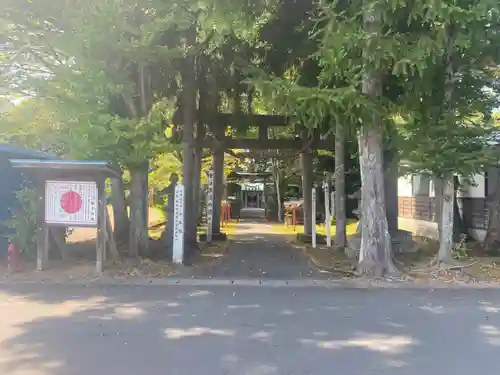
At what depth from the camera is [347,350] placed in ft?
20.9

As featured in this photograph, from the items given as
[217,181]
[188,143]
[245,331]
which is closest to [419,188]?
[217,181]

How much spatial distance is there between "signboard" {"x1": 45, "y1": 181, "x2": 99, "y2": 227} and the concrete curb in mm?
1447

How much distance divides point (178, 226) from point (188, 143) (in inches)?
153

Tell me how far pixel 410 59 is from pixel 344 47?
120cm

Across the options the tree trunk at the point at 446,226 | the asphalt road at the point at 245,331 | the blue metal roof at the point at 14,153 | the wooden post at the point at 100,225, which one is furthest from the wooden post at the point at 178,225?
the tree trunk at the point at 446,226

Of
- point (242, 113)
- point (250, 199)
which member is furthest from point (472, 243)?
point (250, 199)

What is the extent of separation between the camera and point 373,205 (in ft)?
40.4

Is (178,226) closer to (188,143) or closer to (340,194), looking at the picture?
(188,143)

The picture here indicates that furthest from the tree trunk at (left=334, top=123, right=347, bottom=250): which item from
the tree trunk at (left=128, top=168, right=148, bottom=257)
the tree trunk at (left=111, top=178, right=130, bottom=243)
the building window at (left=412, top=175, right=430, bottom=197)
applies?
the tree trunk at (left=128, top=168, right=148, bottom=257)

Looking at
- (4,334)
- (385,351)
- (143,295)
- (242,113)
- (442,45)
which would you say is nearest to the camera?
(385,351)

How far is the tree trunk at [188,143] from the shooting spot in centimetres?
1558

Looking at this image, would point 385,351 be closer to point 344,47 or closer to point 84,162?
point 344,47

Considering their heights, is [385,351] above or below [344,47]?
below

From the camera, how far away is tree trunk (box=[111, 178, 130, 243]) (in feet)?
51.9
